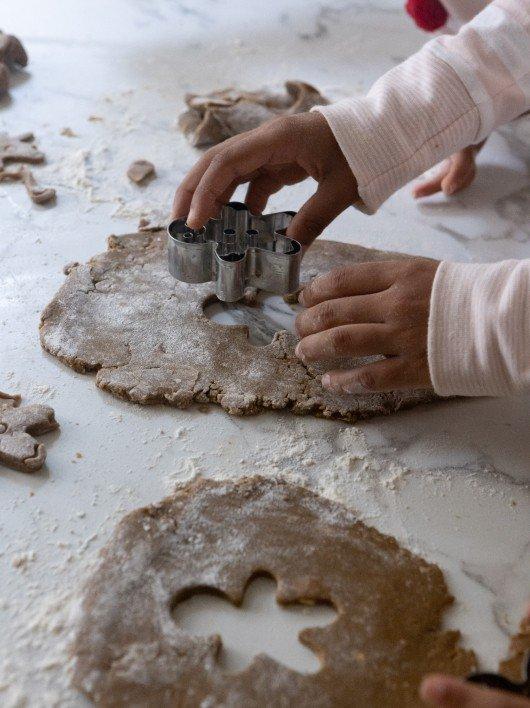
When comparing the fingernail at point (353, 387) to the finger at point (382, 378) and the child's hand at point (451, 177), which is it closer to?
the finger at point (382, 378)

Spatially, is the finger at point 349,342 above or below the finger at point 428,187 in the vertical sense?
above

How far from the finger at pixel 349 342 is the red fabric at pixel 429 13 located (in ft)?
3.27

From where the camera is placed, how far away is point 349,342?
3.21 feet

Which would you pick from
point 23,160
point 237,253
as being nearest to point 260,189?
point 237,253

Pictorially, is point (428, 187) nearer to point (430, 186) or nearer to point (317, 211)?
point (430, 186)

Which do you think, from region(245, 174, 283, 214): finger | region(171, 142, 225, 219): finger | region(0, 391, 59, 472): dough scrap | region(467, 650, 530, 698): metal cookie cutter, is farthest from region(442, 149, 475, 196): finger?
region(467, 650, 530, 698): metal cookie cutter

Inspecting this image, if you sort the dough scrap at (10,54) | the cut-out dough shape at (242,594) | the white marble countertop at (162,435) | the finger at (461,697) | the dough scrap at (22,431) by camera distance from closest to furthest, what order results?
1. the finger at (461,697)
2. the cut-out dough shape at (242,594)
3. the white marble countertop at (162,435)
4. the dough scrap at (22,431)
5. the dough scrap at (10,54)

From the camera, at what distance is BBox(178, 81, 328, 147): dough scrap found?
1.64 metres

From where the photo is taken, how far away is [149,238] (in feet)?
4.38

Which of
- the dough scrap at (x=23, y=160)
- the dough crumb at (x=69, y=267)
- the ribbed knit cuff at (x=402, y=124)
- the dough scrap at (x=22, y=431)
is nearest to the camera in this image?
the dough scrap at (x=22, y=431)

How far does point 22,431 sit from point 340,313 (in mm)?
448

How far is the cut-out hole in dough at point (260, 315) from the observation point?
1.17 m

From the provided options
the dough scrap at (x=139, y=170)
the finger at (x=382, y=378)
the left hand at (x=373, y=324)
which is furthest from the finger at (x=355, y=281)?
the dough scrap at (x=139, y=170)

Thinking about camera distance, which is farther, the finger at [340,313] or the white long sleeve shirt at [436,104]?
the white long sleeve shirt at [436,104]
